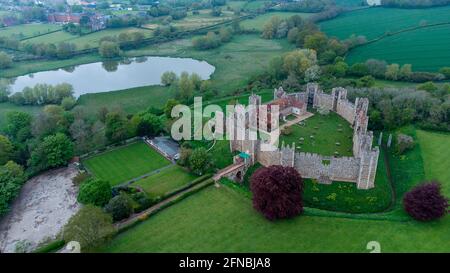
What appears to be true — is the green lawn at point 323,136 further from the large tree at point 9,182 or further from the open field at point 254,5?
the open field at point 254,5

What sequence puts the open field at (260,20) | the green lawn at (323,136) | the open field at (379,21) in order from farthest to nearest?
the open field at (260,20) → the open field at (379,21) → the green lawn at (323,136)

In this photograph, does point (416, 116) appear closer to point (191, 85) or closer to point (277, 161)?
point (277, 161)

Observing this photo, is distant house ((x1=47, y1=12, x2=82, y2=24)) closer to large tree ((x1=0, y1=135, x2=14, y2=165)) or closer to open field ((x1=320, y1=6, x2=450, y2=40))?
open field ((x1=320, y1=6, x2=450, y2=40))

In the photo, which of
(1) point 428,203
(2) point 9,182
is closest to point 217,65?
(2) point 9,182

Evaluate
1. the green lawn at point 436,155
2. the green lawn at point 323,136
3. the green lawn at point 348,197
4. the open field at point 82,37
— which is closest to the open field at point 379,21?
the green lawn at point 323,136

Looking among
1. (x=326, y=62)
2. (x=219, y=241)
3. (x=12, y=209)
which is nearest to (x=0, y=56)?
(x=12, y=209)

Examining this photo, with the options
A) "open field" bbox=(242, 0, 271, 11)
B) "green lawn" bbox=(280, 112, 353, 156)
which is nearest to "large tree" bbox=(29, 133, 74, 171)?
"green lawn" bbox=(280, 112, 353, 156)
